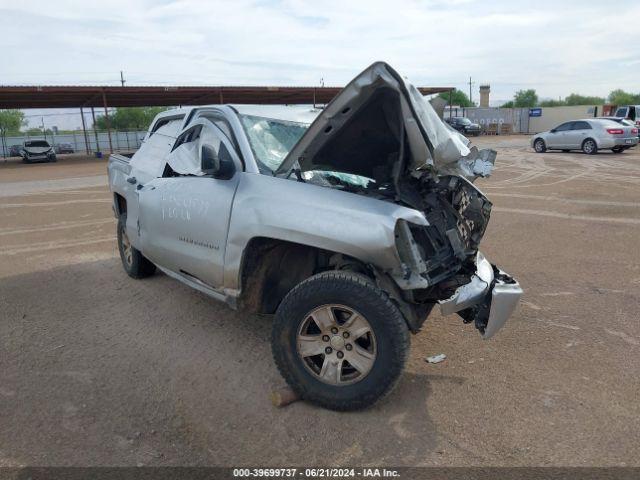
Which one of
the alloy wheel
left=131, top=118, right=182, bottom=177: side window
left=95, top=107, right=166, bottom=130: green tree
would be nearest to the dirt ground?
the alloy wheel

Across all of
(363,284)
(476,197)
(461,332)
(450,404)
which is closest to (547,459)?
(450,404)

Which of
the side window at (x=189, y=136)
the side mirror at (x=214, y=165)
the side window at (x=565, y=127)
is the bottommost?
the side window at (x=565, y=127)

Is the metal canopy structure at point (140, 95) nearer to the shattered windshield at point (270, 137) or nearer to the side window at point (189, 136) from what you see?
the side window at point (189, 136)

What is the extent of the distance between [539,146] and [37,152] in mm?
29375

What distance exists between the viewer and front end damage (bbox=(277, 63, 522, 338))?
3.18 meters

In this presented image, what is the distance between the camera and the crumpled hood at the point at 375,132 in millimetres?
3113

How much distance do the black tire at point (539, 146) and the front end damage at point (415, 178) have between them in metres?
22.0

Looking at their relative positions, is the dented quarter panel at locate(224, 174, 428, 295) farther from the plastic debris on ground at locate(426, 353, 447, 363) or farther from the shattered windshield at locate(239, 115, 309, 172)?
the plastic debris on ground at locate(426, 353, 447, 363)

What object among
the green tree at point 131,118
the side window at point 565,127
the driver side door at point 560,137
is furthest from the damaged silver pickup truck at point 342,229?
the green tree at point 131,118

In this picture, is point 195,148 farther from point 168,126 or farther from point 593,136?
point 593,136

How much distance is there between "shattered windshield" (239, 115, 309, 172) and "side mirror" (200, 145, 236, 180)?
230mm

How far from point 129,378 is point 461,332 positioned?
2.72 metres

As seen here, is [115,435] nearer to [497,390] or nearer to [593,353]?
[497,390]

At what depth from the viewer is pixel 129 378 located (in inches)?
149
